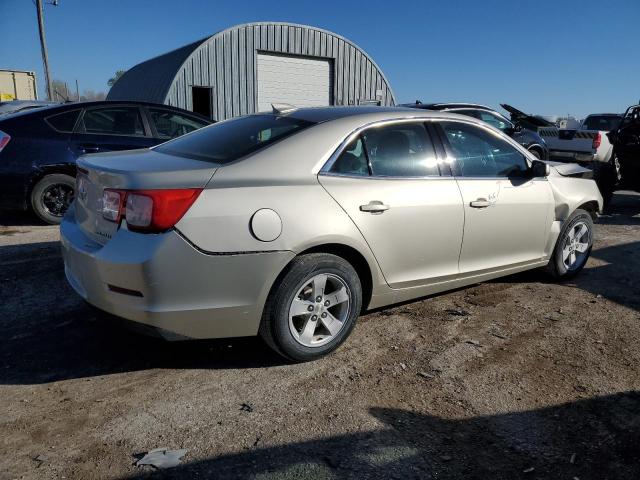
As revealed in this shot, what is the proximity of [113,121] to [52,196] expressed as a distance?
1224 millimetres

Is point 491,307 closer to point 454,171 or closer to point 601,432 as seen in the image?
point 454,171

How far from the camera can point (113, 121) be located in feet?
22.4

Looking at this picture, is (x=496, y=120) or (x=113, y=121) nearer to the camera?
(x=113, y=121)

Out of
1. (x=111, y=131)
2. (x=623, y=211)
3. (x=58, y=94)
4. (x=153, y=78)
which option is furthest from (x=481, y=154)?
(x=58, y=94)

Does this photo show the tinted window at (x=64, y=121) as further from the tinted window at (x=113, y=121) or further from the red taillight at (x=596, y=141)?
the red taillight at (x=596, y=141)

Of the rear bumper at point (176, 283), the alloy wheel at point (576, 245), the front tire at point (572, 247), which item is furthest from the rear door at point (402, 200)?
the alloy wheel at point (576, 245)

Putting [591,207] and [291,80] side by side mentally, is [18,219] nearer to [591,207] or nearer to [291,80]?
[591,207]

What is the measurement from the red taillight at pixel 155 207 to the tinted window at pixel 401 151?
1272 millimetres

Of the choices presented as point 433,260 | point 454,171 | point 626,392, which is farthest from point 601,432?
point 454,171

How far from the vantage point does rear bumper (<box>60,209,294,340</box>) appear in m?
2.65

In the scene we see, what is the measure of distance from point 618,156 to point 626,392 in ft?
22.9

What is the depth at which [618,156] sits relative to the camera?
873 centimetres

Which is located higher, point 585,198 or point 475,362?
point 585,198

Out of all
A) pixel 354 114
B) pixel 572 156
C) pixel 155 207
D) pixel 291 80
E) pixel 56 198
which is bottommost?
pixel 56 198
